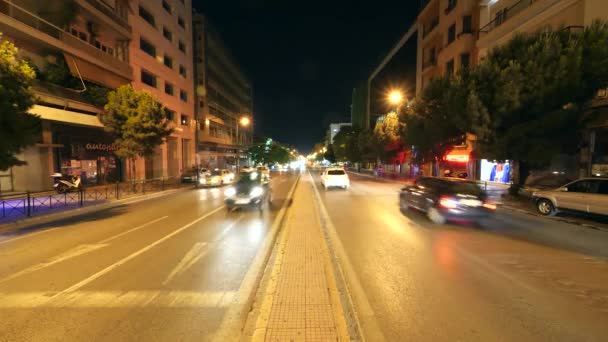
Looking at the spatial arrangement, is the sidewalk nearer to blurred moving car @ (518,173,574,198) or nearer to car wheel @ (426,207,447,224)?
car wheel @ (426,207,447,224)

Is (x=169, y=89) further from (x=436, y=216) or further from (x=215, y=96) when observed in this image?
(x=436, y=216)

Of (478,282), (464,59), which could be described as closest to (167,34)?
(464,59)

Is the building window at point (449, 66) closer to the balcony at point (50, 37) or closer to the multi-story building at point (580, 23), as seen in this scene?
the multi-story building at point (580, 23)

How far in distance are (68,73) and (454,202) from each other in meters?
25.4

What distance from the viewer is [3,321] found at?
12.4 ft

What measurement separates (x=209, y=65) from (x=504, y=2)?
4135 cm

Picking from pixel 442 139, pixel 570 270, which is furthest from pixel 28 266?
pixel 442 139

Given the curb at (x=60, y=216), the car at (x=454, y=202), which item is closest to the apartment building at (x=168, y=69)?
the curb at (x=60, y=216)

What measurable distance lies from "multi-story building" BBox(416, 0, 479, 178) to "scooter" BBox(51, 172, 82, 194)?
27893 mm

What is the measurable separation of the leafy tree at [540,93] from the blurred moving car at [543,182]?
3.53 m

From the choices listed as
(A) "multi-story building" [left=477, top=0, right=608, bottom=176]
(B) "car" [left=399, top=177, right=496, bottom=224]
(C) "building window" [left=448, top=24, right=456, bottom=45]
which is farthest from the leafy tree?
(C) "building window" [left=448, top=24, right=456, bottom=45]

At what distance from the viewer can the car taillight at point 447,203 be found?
9.09 metres

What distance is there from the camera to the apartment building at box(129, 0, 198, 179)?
2806cm

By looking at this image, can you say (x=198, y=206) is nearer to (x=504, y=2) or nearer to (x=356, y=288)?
(x=356, y=288)
